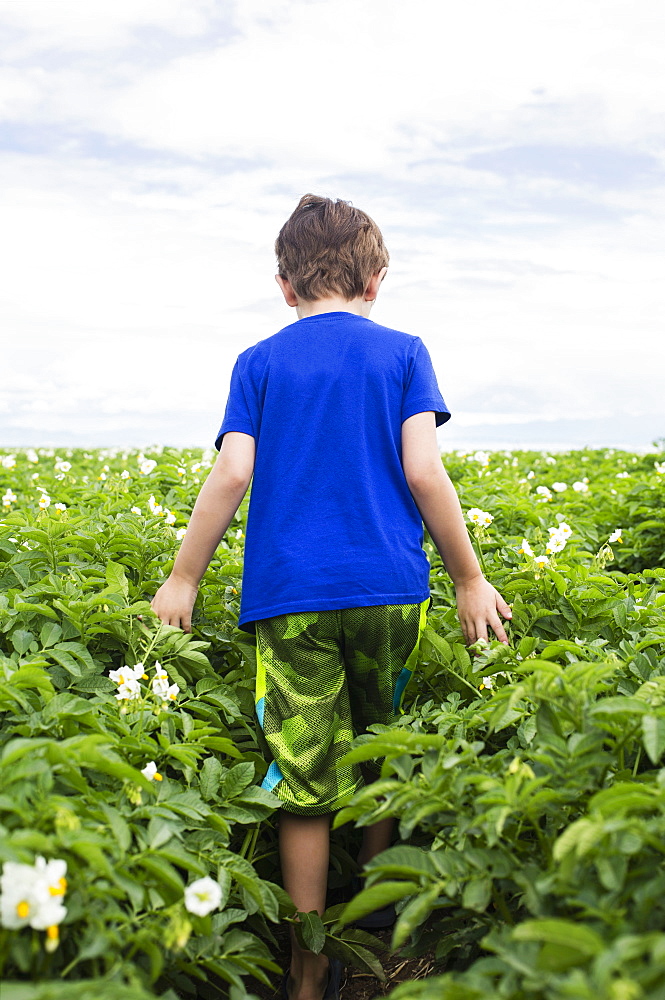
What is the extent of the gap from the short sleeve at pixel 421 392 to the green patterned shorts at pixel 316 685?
572 millimetres

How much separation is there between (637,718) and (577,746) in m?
0.17

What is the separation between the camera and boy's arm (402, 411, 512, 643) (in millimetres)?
2510

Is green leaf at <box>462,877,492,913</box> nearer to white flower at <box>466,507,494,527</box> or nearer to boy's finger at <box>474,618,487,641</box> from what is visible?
boy's finger at <box>474,618,487,641</box>

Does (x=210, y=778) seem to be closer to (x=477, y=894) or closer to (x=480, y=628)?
(x=477, y=894)

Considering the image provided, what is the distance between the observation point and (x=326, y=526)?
7.91 feet

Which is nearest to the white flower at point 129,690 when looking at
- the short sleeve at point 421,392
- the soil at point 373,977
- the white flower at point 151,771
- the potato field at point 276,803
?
the potato field at point 276,803

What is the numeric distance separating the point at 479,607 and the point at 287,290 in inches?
45.1

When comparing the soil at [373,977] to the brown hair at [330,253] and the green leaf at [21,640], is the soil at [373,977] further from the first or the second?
the brown hair at [330,253]

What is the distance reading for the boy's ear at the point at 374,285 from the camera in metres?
2.69

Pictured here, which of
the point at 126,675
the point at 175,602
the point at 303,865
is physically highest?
the point at 175,602

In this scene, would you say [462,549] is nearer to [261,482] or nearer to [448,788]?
[261,482]

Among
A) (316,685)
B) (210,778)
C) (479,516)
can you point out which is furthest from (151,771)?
(479,516)

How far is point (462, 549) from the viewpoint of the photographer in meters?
2.57

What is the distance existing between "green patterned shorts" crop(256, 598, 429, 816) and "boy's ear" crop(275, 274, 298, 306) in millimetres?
988
